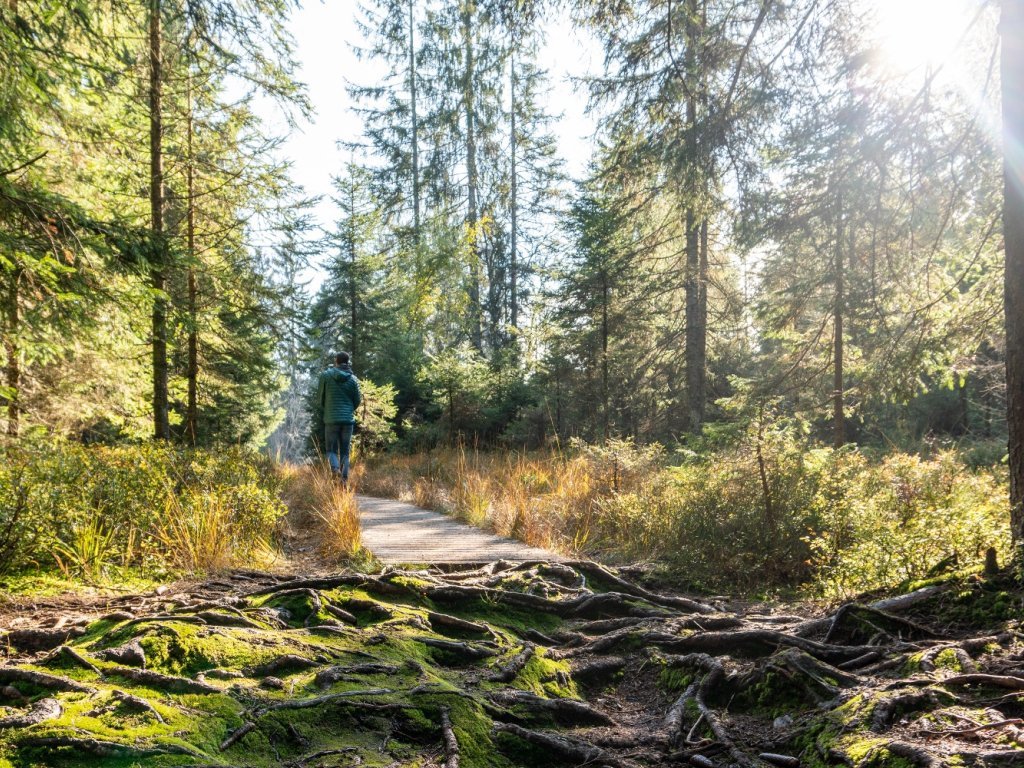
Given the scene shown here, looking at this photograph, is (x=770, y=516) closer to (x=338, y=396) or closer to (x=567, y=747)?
(x=567, y=747)

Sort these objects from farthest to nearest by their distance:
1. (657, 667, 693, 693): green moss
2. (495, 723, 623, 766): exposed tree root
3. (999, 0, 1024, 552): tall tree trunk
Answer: (999, 0, 1024, 552): tall tree trunk → (657, 667, 693, 693): green moss → (495, 723, 623, 766): exposed tree root

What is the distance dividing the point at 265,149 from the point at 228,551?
8428 mm

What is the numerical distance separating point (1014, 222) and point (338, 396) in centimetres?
843

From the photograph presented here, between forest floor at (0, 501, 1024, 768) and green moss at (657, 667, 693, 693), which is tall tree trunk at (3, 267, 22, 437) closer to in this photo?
forest floor at (0, 501, 1024, 768)

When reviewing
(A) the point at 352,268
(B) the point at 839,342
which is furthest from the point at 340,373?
(A) the point at 352,268

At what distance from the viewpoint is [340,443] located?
10297mm

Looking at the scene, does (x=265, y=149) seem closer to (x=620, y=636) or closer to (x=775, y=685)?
(x=620, y=636)

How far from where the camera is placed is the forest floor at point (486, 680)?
235cm

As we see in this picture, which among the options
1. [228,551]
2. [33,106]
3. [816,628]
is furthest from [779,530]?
[33,106]

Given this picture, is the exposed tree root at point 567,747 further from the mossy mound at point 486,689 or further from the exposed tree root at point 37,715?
the exposed tree root at point 37,715

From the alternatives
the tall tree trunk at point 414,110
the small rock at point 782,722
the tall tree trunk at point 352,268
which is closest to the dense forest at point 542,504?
the small rock at point 782,722

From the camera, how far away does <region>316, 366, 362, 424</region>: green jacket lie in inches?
392

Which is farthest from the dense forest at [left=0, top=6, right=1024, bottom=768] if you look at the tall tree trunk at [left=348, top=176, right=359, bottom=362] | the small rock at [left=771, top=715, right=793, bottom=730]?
the tall tree trunk at [left=348, top=176, right=359, bottom=362]

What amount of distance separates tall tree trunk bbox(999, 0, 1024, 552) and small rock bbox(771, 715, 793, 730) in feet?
7.69
